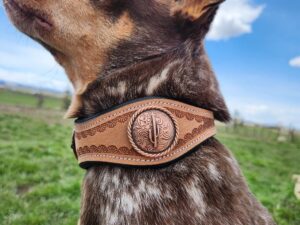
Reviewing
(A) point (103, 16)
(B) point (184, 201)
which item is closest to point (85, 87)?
(A) point (103, 16)

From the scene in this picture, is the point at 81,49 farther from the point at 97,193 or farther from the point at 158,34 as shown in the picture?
the point at 97,193

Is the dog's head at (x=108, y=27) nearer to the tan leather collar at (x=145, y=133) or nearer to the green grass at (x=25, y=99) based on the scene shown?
the tan leather collar at (x=145, y=133)

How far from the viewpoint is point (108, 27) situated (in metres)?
2.51

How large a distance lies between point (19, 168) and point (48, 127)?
789cm

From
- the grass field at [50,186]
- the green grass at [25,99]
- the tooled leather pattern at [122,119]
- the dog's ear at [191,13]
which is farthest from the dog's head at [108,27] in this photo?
the green grass at [25,99]

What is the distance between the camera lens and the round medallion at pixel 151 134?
220 cm

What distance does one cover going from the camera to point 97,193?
7.64ft

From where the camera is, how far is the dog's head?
2.45 meters

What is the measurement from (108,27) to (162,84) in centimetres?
51

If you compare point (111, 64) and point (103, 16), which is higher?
point (103, 16)

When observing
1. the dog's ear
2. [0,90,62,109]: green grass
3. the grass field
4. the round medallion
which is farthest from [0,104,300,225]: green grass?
[0,90,62,109]: green grass

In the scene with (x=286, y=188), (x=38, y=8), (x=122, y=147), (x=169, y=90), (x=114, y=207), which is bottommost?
(x=286, y=188)

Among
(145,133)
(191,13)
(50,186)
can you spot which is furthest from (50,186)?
(191,13)

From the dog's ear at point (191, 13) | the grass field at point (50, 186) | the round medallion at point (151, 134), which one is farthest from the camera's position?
the grass field at point (50, 186)
